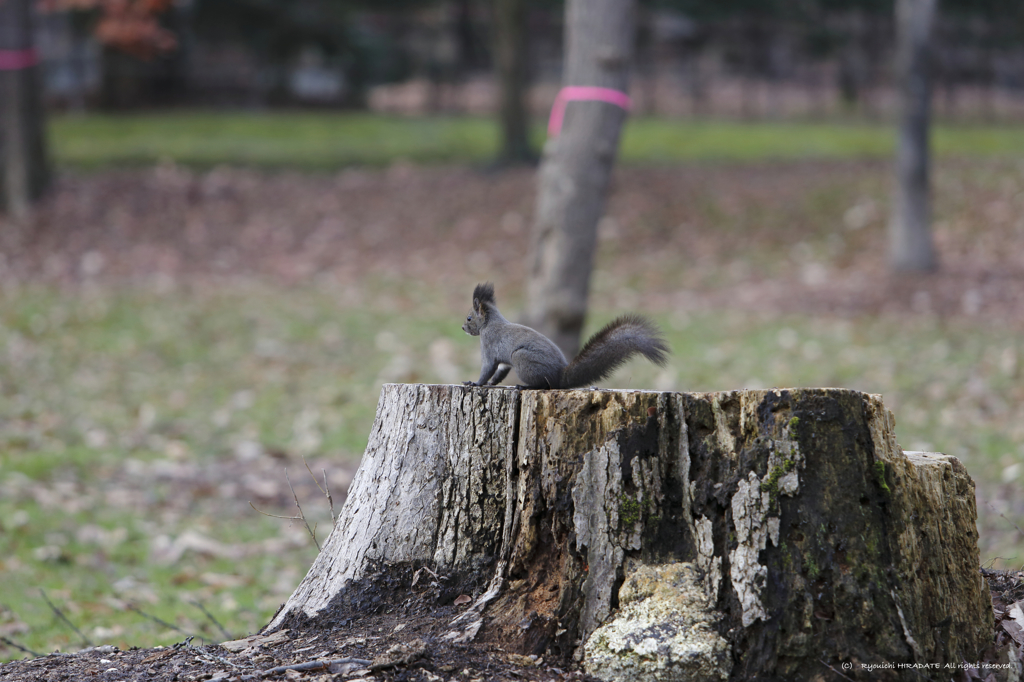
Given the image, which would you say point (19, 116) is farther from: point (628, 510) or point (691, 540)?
point (691, 540)

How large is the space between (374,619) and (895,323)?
8210mm

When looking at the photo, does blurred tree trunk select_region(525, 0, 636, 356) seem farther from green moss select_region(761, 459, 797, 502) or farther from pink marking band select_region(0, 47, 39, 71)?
pink marking band select_region(0, 47, 39, 71)

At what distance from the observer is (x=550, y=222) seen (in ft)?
19.9

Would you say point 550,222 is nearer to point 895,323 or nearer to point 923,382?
point 923,382

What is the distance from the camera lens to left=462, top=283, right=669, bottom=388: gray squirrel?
2797mm

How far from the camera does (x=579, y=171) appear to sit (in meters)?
5.98

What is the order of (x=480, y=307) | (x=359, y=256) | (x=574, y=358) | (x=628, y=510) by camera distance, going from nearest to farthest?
(x=628, y=510) → (x=574, y=358) → (x=480, y=307) → (x=359, y=256)

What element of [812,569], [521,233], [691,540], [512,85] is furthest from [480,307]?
[512,85]

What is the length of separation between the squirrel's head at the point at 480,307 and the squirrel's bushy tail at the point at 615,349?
1.36 feet

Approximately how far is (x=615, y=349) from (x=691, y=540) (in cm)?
→ 63

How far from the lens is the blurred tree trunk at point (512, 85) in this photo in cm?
1670

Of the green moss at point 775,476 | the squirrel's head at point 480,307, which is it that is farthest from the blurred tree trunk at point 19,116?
the green moss at point 775,476

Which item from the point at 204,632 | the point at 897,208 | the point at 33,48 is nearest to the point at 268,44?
the point at 33,48

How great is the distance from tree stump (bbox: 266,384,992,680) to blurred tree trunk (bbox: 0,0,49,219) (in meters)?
13.4
